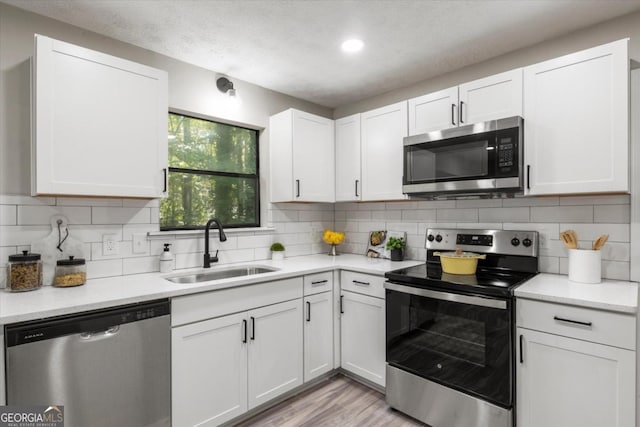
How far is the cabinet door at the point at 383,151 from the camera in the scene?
2695mm

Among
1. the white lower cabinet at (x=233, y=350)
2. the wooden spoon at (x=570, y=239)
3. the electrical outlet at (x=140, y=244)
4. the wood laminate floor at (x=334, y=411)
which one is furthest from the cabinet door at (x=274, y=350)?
the wooden spoon at (x=570, y=239)

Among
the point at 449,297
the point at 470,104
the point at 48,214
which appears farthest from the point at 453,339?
the point at 48,214

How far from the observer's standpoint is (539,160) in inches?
79.0

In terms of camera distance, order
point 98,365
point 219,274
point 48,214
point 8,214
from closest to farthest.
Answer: point 98,365 < point 8,214 < point 48,214 < point 219,274

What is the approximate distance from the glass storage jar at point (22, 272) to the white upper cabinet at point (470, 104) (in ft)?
8.25

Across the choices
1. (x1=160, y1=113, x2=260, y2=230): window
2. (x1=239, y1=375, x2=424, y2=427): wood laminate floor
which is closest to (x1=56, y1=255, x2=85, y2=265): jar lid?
(x1=160, y1=113, x2=260, y2=230): window

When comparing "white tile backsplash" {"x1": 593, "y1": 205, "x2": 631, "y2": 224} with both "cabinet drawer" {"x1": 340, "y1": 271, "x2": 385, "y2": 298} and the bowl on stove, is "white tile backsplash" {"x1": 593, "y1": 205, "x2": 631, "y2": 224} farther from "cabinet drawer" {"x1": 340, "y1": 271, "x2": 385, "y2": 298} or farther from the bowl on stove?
"cabinet drawer" {"x1": 340, "y1": 271, "x2": 385, "y2": 298}

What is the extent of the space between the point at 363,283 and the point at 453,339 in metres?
0.75

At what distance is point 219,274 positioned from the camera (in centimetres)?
260

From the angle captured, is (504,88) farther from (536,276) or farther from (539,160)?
(536,276)

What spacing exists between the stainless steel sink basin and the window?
0.40 m

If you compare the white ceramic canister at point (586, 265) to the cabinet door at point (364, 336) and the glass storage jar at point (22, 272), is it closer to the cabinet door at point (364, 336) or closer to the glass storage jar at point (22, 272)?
the cabinet door at point (364, 336)

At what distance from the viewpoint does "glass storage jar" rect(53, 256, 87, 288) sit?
187 cm

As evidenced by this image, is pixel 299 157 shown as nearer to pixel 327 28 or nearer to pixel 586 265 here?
pixel 327 28
